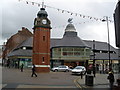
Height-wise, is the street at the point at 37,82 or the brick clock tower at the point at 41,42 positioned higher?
the brick clock tower at the point at 41,42

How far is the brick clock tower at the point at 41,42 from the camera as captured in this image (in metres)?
41.6

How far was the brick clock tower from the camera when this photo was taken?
136 feet

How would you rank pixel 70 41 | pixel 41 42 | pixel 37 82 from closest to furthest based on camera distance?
pixel 37 82 → pixel 41 42 → pixel 70 41

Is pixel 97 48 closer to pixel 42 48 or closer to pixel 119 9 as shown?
pixel 42 48

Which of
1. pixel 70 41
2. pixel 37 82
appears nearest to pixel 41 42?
pixel 70 41

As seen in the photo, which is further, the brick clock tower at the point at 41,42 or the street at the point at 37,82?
the brick clock tower at the point at 41,42

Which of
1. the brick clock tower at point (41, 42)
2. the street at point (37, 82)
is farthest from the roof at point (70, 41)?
the street at point (37, 82)

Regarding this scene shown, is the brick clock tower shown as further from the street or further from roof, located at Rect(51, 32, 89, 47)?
the street

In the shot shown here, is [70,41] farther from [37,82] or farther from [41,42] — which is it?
[37,82]

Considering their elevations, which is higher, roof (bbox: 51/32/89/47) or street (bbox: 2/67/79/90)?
roof (bbox: 51/32/89/47)

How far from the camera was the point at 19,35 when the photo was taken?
261 feet

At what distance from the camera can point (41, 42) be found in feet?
139

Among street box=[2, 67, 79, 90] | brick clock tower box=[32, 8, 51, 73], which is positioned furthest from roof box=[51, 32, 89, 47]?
street box=[2, 67, 79, 90]

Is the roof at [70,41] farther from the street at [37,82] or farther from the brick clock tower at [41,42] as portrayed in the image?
the street at [37,82]
